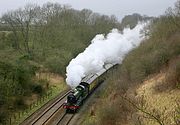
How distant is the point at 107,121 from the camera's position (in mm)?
25438

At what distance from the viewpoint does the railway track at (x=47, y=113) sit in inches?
1180

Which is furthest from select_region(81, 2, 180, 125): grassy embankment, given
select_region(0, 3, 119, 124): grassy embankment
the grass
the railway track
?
select_region(0, 3, 119, 124): grassy embankment

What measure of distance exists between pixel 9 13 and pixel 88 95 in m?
37.8

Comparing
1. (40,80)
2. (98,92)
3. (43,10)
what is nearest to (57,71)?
(40,80)

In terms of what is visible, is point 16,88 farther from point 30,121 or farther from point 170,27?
point 170,27

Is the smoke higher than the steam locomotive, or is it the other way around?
the smoke

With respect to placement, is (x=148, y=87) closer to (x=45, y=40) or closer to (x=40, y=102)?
(x=40, y=102)

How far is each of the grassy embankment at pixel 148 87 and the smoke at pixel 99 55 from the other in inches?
149

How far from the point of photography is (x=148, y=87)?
29875 mm

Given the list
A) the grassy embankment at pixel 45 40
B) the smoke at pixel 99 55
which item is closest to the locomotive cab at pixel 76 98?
the smoke at pixel 99 55

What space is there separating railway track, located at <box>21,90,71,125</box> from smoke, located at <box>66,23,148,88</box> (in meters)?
2.78

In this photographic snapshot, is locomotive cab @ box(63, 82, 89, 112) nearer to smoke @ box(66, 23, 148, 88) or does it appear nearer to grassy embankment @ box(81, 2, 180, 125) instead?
grassy embankment @ box(81, 2, 180, 125)

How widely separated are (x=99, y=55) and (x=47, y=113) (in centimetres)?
1633

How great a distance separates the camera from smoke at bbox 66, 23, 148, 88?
37.1 meters
